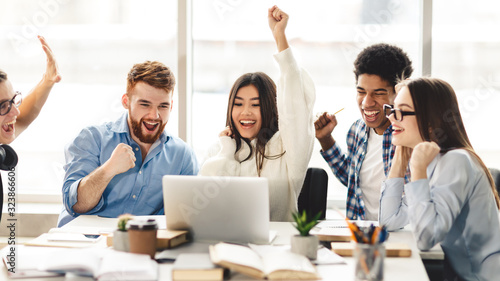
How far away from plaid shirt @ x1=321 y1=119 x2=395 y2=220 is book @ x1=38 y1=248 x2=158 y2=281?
1408mm

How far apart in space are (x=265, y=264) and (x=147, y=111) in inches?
50.4

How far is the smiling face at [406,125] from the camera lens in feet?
6.15

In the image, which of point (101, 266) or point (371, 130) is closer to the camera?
point (101, 266)

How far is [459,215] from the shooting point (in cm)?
179

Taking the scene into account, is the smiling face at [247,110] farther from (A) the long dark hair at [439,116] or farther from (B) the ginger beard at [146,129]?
(A) the long dark hair at [439,116]

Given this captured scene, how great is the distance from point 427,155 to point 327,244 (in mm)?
452

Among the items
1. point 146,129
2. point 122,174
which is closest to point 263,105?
point 146,129

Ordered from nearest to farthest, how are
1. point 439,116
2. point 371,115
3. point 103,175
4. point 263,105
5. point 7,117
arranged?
point 439,116, point 7,117, point 103,175, point 263,105, point 371,115

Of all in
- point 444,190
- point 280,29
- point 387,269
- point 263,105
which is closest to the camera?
point 387,269

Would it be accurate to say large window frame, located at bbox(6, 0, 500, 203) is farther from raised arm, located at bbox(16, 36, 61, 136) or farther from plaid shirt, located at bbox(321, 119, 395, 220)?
raised arm, located at bbox(16, 36, 61, 136)

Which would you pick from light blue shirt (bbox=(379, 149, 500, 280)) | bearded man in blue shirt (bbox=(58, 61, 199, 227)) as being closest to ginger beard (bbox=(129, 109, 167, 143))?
bearded man in blue shirt (bbox=(58, 61, 199, 227))

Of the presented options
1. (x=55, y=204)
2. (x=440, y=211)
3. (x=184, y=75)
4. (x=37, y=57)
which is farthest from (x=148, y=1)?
(x=440, y=211)

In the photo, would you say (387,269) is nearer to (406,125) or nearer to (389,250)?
(389,250)

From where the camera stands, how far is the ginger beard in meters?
2.50
